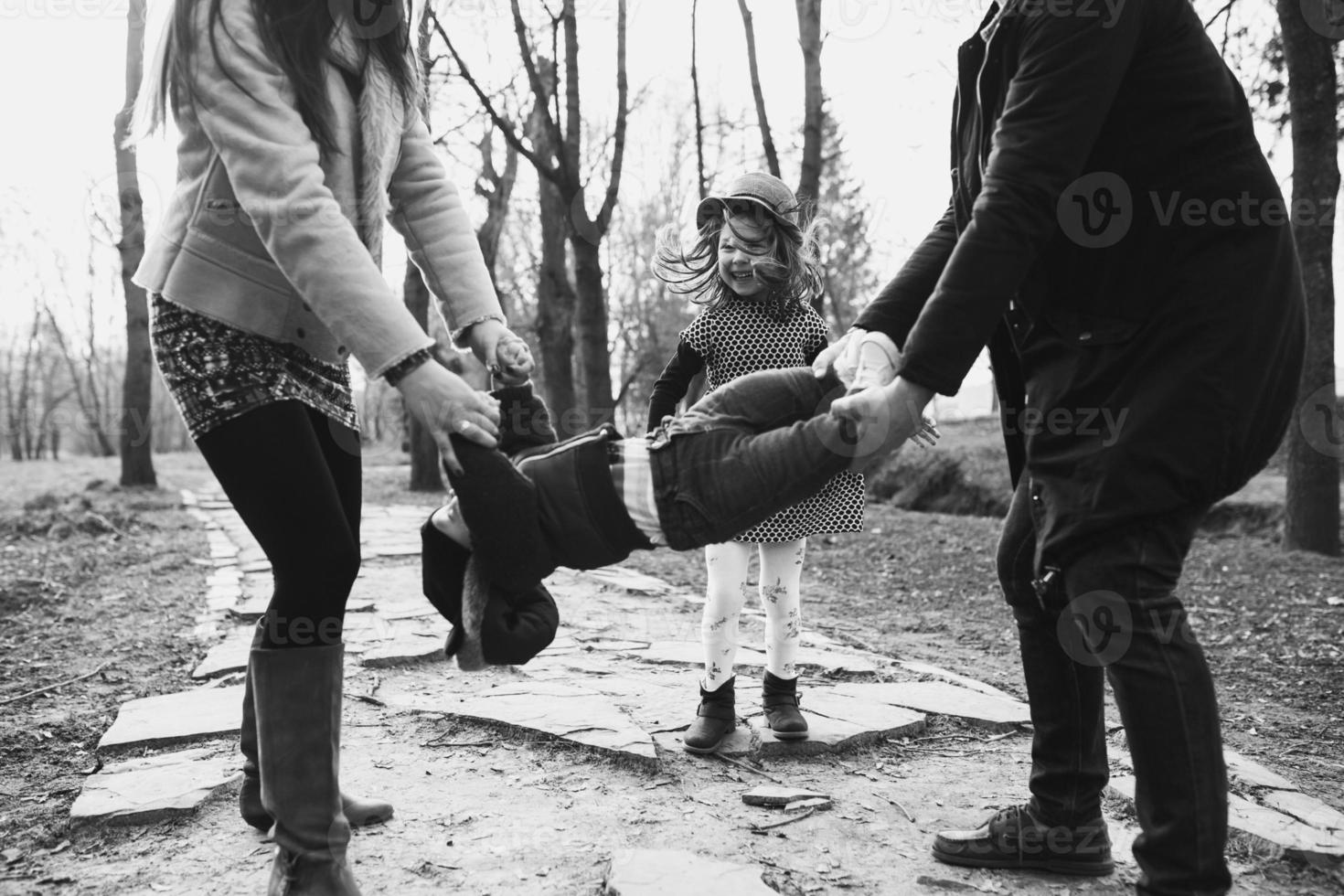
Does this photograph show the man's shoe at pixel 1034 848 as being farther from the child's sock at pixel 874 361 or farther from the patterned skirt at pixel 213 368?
the patterned skirt at pixel 213 368

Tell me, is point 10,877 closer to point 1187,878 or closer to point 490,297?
point 490,297

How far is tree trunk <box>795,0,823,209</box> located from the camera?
949 cm

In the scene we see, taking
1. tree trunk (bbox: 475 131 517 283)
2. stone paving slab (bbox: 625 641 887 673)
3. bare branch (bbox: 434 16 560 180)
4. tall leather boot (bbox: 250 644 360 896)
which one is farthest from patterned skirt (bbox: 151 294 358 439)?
tree trunk (bbox: 475 131 517 283)

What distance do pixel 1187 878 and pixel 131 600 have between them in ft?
18.4

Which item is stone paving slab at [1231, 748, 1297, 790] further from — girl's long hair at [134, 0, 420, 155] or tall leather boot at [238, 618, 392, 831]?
girl's long hair at [134, 0, 420, 155]

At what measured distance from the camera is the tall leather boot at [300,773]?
1972mm

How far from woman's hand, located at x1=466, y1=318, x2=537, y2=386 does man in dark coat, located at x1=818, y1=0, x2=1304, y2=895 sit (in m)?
0.71

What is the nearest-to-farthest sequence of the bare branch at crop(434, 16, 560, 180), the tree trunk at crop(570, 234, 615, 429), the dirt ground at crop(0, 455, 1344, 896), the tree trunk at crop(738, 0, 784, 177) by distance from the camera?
the dirt ground at crop(0, 455, 1344, 896) < the bare branch at crop(434, 16, 560, 180) < the tree trunk at crop(570, 234, 615, 429) < the tree trunk at crop(738, 0, 784, 177)

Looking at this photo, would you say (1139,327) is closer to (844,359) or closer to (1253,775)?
(844,359)

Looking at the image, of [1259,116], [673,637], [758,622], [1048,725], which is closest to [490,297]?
[1048,725]

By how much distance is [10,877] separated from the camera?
87.7 inches

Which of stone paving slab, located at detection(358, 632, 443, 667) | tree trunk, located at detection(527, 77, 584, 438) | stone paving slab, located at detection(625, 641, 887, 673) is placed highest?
tree trunk, located at detection(527, 77, 584, 438)

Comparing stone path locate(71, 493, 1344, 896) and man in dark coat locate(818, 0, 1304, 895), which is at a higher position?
man in dark coat locate(818, 0, 1304, 895)

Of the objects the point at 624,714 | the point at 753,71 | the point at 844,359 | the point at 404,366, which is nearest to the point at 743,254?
the point at 844,359
